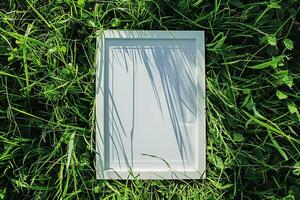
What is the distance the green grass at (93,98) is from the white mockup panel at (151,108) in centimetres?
3

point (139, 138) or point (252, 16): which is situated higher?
point (252, 16)

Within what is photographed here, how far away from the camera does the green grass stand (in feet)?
3.31

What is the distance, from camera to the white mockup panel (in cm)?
102

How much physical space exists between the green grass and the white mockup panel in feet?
0.10

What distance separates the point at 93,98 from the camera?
1.03 m

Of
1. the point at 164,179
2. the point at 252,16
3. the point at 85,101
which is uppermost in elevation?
the point at 252,16

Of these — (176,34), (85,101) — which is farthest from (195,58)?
(85,101)

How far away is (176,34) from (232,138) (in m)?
0.32

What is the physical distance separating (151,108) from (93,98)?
0.16 metres

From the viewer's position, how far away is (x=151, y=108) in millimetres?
1028

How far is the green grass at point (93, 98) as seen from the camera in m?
1.01

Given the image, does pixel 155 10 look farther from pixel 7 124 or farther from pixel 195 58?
pixel 7 124

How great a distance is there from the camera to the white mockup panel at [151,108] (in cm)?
102

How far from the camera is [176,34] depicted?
3.37ft
